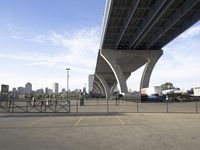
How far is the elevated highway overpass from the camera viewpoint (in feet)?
138

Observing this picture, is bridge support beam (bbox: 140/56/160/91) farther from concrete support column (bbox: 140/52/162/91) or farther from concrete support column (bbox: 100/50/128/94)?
concrete support column (bbox: 100/50/128/94)

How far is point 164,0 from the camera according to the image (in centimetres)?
3781

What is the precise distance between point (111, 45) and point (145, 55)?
9436mm

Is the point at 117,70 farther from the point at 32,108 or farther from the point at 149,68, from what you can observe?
the point at 32,108

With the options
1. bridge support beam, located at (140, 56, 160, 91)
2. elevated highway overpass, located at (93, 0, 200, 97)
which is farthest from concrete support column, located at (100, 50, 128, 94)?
bridge support beam, located at (140, 56, 160, 91)

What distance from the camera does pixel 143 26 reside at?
52.4m

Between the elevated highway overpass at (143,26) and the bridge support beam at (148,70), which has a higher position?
the elevated highway overpass at (143,26)

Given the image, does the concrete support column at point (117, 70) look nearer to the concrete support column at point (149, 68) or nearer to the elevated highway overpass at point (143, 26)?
the elevated highway overpass at point (143, 26)

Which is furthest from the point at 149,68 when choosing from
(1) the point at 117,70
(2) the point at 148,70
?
(1) the point at 117,70

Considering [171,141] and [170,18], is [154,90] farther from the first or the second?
[171,141]

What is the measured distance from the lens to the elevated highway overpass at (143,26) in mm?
42188

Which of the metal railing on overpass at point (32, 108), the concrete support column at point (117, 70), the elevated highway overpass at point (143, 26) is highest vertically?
the elevated highway overpass at point (143, 26)

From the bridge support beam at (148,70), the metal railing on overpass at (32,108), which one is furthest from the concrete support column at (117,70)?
the metal railing on overpass at (32,108)

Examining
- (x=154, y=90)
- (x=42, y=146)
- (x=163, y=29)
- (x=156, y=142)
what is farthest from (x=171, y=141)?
(x=154, y=90)
